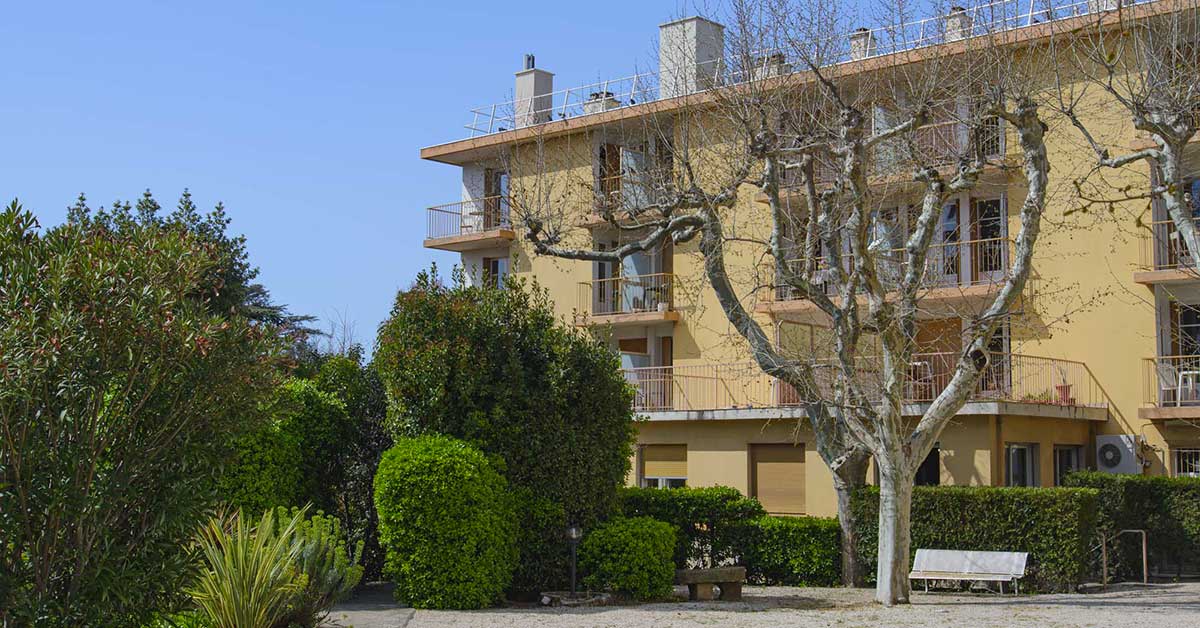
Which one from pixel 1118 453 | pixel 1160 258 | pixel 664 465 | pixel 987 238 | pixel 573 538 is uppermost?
pixel 987 238

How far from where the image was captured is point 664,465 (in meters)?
30.4

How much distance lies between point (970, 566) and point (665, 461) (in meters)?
13.3

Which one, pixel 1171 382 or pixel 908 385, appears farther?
pixel 908 385

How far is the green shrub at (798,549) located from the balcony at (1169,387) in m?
9.15

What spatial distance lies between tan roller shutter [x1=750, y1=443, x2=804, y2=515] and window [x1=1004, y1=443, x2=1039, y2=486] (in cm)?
447

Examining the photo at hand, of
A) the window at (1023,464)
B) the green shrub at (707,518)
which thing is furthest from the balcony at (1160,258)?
the green shrub at (707,518)

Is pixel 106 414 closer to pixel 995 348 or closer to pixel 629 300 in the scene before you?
pixel 995 348

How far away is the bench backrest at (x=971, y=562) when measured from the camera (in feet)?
56.6

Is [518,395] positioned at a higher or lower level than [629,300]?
lower

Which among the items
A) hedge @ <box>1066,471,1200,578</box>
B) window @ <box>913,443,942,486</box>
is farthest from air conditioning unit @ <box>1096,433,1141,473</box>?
hedge @ <box>1066,471,1200,578</box>

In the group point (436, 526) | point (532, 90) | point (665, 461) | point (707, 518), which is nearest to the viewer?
point (436, 526)

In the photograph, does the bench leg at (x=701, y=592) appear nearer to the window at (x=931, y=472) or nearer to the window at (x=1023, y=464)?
the window at (x=931, y=472)

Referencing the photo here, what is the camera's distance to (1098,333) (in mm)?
25922

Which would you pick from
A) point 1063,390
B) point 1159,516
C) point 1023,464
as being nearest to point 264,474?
point 1159,516
